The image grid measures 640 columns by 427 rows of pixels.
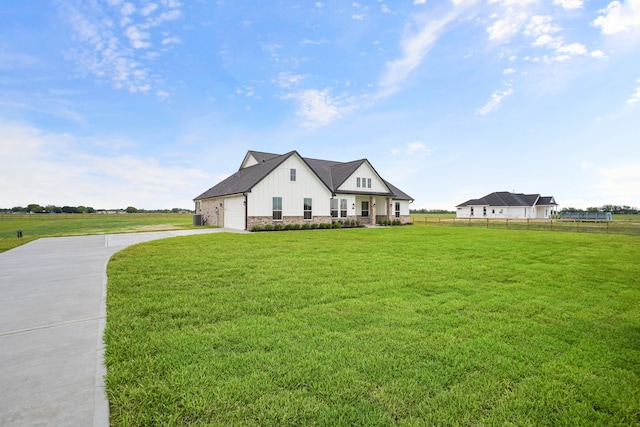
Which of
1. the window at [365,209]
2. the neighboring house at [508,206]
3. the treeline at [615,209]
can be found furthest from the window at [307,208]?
the treeline at [615,209]

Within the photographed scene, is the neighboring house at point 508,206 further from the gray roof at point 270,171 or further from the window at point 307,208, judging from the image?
the window at point 307,208

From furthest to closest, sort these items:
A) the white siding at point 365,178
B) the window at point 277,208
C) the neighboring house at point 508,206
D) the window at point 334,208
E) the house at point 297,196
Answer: the neighboring house at point 508,206 < the white siding at point 365,178 < the window at point 334,208 < the window at point 277,208 < the house at point 297,196

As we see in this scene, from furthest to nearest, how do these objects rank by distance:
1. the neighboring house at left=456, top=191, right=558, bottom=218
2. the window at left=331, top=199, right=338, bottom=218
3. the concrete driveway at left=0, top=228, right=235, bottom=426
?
the neighboring house at left=456, top=191, right=558, bottom=218 → the window at left=331, top=199, right=338, bottom=218 → the concrete driveway at left=0, top=228, right=235, bottom=426

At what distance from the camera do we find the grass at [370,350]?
227cm

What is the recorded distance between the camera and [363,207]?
29.8 m

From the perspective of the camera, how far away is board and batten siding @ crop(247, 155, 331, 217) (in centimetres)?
2170

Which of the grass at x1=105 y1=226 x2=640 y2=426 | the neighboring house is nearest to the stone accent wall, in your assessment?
the grass at x1=105 y1=226 x2=640 y2=426

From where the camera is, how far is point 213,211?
2770 centimetres

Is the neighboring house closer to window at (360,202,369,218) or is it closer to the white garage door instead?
window at (360,202,369,218)

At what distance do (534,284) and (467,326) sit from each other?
4.02 metres

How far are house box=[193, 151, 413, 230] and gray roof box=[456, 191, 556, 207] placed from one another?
102ft

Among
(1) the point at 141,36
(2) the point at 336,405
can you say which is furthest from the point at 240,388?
(1) the point at 141,36

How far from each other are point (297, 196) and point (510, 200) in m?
49.0

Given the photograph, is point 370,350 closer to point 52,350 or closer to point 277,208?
point 52,350
